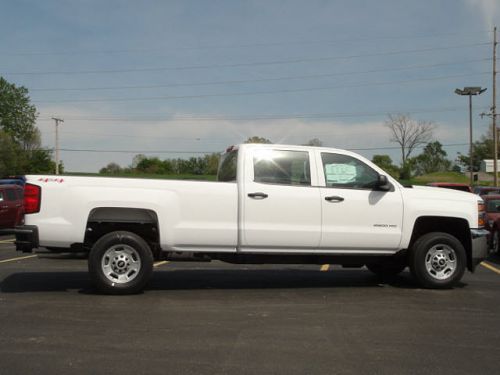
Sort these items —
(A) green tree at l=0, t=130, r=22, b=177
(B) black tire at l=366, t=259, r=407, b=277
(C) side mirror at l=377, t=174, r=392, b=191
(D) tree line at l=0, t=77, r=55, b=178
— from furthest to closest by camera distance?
1. (D) tree line at l=0, t=77, r=55, b=178
2. (A) green tree at l=0, t=130, r=22, b=177
3. (B) black tire at l=366, t=259, r=407, b=277
4. (C) side mirror at l=377, t=174, r=392, b=191

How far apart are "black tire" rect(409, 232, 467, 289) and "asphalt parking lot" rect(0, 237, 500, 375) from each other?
0.19 metres

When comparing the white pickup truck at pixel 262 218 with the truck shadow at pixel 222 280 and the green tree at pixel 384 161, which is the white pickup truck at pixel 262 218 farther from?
the green tree at pixel 384 161

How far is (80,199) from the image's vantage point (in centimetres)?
714

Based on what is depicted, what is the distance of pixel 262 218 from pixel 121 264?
1951 millimetres

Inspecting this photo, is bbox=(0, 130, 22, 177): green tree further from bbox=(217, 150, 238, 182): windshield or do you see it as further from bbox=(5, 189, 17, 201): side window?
bbox=(217, 150, 238, 182): windshield

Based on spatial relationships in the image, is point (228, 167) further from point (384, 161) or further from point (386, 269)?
point (384, 161)

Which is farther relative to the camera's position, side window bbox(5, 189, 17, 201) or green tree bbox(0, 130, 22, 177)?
green tree bbox(0, 130, 22, 177)

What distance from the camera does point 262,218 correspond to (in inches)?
292

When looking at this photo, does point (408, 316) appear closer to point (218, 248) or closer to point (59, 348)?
point (218, 248)

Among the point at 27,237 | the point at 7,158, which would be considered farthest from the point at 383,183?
the point at 7,158

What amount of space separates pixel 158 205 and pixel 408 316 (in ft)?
11.1

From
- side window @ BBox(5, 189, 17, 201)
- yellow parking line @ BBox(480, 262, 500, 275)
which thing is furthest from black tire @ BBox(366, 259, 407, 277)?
side window @ BBox(5, 189, 17, 201)

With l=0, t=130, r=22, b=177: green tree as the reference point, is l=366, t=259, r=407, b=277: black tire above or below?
below

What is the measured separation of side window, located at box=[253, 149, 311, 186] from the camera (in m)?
7.61
